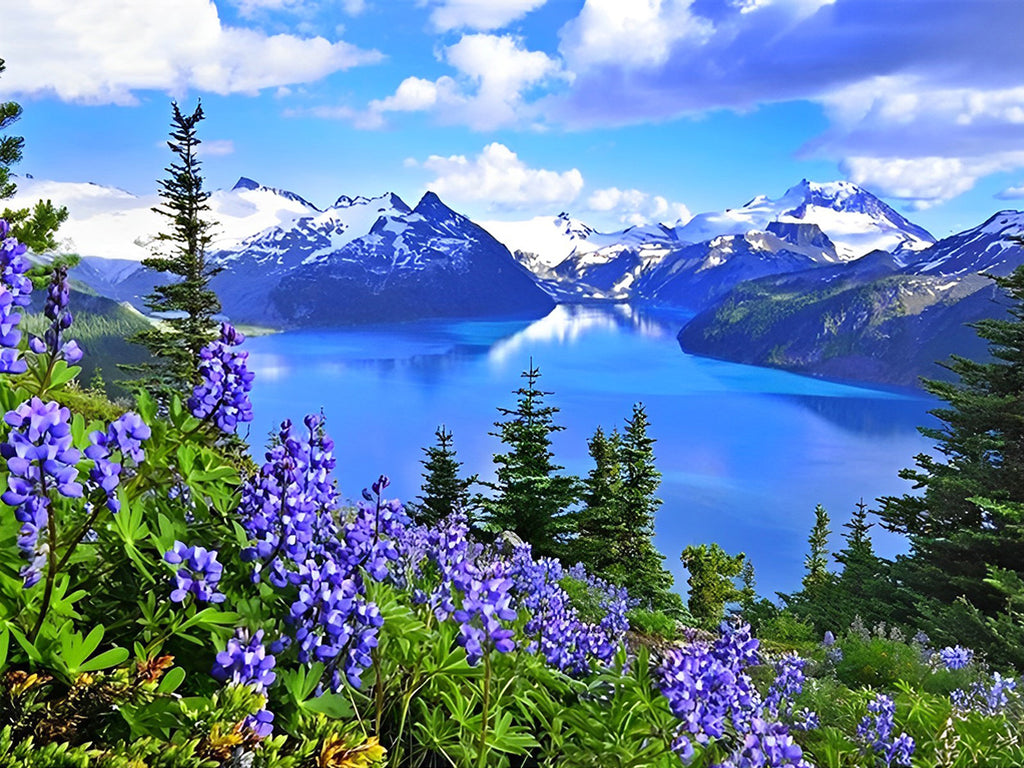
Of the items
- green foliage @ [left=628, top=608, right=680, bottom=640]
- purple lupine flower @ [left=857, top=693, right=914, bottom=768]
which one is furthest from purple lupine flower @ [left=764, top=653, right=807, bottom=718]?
green foliage @ [left=628, top=608, right=680, bottom=640]

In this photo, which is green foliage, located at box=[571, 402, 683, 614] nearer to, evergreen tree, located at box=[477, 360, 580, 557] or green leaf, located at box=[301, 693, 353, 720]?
evergreen tree, located at box=[477, 360, 580, 557]

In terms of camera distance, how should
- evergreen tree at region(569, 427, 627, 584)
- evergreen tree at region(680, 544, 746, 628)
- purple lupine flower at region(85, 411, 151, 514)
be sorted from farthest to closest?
evergreen tree at region(680, 544, 746, 628) < evergreen tree at region(569, 427, 627, 584) < purple lupine flower at region(85, 411, 151, 514)

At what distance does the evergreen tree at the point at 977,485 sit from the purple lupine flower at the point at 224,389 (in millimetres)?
11688

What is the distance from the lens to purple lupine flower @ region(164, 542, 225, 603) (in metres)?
1.16

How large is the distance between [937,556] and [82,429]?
14.0 metres

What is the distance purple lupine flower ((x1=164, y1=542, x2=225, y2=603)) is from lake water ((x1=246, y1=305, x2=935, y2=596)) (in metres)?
29.2

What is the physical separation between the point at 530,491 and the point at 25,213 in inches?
533

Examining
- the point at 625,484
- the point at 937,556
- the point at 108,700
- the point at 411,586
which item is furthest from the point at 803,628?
the point at 108,700

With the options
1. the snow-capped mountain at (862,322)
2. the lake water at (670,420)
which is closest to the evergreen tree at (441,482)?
the lake water at (670,420)

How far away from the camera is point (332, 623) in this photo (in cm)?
123

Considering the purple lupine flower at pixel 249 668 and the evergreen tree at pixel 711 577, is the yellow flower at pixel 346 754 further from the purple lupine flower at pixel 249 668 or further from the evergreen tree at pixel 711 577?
the evergreen tree at pixel 711 577

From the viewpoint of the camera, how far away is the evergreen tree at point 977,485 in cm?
1078

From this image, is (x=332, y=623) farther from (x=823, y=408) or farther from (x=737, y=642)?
(x=823, y=408)

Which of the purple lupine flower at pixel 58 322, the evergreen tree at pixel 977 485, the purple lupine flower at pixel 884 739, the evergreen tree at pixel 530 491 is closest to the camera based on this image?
the purple lupine flower at pixel 58 322
